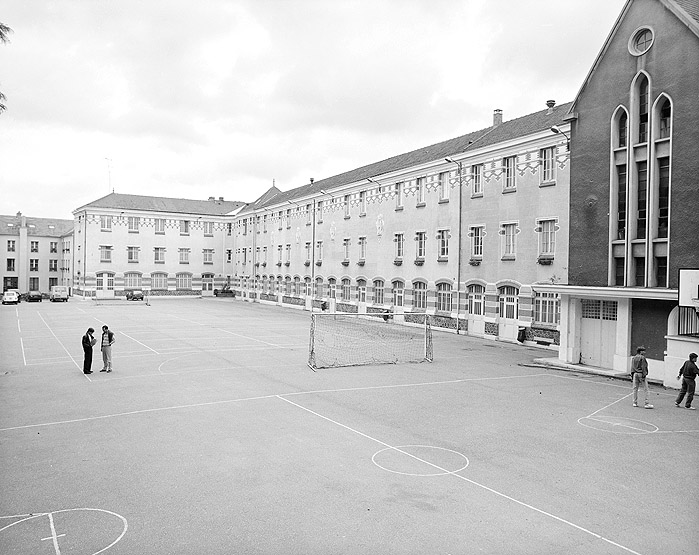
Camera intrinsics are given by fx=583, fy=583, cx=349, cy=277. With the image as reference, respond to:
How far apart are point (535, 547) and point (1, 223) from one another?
307ft

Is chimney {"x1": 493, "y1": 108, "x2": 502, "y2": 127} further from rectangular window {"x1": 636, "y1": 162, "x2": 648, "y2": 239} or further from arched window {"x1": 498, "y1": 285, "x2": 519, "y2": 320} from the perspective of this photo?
rectangular window {"x1": 636, "y1": 162, "x2": 648, "y2": 239}

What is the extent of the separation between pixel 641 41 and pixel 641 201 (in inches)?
246

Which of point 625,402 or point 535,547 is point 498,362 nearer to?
point 625,402

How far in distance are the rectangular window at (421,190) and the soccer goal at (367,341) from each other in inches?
321

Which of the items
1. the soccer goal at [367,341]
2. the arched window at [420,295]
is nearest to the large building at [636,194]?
the soccer goal at [367,341]

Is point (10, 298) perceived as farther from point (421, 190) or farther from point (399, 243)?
point (421, 190)

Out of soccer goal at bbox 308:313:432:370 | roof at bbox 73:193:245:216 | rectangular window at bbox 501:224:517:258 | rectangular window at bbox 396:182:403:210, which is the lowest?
soccer goal at bbox 308:313:432:370

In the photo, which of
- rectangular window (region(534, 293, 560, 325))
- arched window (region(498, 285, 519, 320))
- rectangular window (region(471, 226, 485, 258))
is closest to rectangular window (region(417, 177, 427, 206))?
rectangular window (region(471, 226, 485, 258))

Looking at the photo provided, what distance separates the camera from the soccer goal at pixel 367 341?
Result: 25.4 m

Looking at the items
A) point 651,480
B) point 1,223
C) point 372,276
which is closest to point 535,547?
point 651,480


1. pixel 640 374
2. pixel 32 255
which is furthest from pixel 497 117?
pixel 32 255

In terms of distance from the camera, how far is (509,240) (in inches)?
1345

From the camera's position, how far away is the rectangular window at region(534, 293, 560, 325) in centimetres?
3077

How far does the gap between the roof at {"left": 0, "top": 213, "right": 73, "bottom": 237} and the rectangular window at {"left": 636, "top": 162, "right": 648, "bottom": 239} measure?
262 feet
